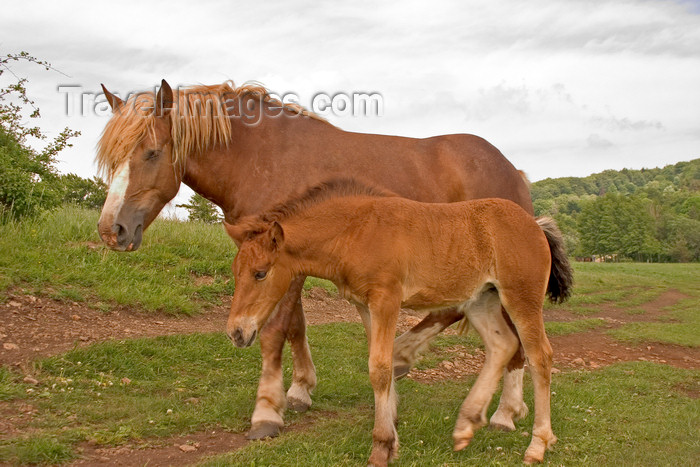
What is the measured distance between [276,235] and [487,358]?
7.43ft

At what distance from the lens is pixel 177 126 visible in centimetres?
563

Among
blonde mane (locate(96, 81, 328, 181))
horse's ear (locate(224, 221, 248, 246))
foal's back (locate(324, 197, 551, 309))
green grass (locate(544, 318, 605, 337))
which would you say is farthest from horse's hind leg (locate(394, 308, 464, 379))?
green grass (locate(544, 318, 605, 337))

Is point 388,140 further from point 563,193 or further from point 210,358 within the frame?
point 563,193

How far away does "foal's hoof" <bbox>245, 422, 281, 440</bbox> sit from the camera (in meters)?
5.15

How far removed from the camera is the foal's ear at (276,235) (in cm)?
454

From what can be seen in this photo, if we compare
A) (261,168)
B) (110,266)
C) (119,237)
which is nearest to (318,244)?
(261,168)

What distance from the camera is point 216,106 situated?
19.2 ft

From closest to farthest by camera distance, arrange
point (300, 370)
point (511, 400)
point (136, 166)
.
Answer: point (136, 166), point (511, 400), point (300, 370)

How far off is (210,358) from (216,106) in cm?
333

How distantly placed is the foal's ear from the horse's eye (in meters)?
1.73

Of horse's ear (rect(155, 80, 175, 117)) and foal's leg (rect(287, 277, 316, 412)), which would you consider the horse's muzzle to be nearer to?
horse's ear (rect(155, 80, 175, 117))

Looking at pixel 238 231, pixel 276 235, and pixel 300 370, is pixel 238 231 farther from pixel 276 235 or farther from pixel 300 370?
pixel 300 370

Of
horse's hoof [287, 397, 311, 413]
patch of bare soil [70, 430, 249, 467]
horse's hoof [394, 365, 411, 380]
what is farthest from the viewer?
horse's hoof [287, 397, 311, 413]

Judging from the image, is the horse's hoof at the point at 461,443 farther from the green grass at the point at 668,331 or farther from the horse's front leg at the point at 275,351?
the green grass at the point at 668,331
